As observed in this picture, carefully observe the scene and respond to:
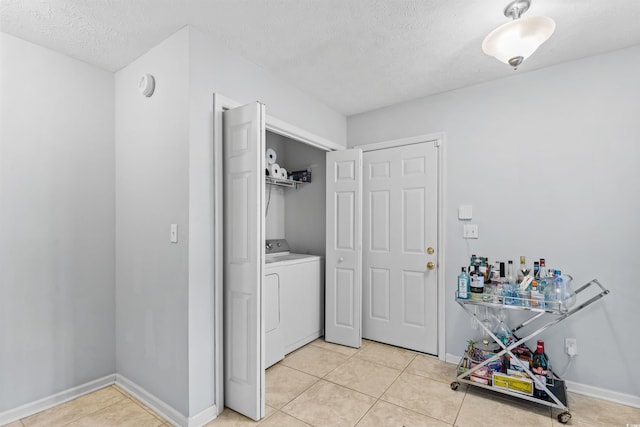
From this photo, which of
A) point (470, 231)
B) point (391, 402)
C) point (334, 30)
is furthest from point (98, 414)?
point (470, 231)

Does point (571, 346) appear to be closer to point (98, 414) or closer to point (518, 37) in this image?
point (518, 37)

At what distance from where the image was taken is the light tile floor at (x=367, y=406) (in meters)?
1.97

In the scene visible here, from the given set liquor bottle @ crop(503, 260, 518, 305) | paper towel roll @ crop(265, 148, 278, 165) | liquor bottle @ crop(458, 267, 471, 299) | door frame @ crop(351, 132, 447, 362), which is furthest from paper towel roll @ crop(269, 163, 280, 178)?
liquor bottle @ crop(503, 260, 518, 305)

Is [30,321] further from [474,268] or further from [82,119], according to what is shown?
[474,268]

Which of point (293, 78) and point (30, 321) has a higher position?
point (293, 78)

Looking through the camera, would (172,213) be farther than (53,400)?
No

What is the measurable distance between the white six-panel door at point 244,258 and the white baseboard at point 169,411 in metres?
0.16

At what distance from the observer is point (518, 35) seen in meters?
1.62

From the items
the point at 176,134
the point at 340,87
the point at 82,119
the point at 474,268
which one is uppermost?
the point at 340,87

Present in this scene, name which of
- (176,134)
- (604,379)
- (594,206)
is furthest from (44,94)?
(604,379)

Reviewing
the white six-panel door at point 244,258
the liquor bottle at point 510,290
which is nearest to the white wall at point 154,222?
the white six-panel door at point 244,258

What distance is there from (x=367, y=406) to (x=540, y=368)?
3.90 feet

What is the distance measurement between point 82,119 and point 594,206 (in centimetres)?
377

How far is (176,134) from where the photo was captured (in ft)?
6.61
